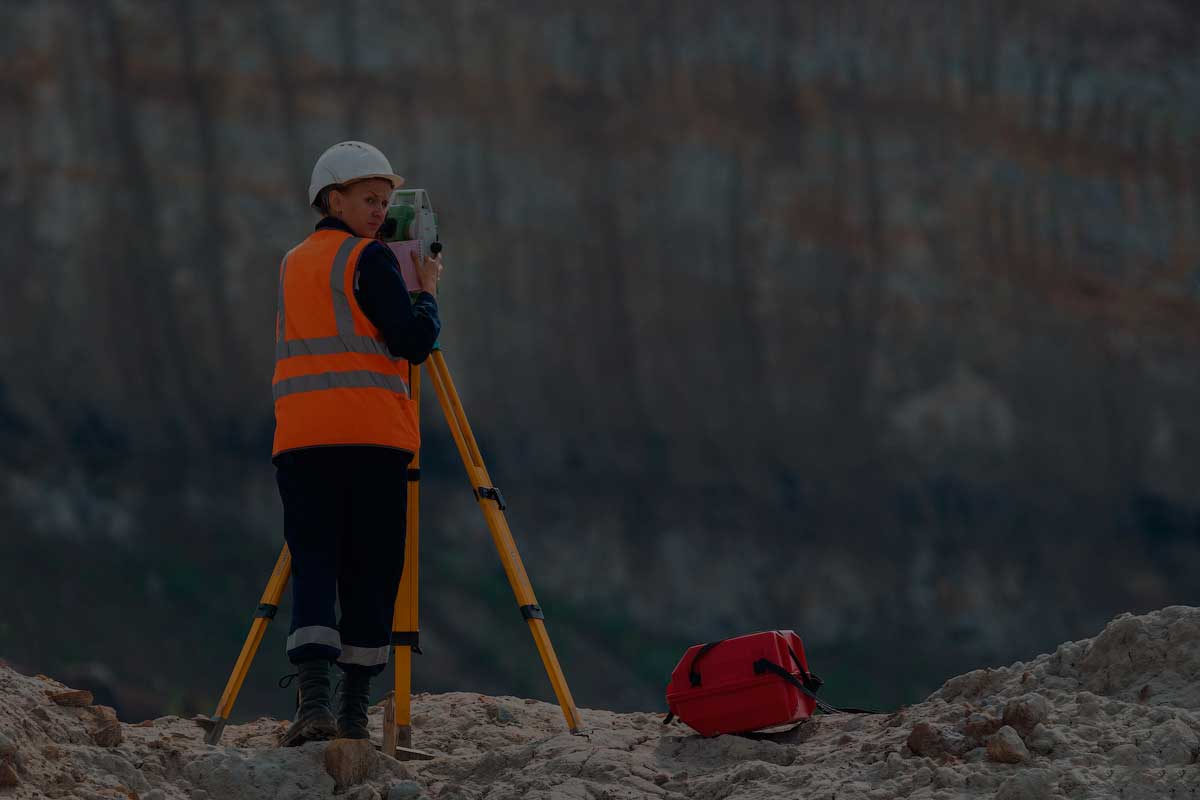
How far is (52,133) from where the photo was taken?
55.1ft

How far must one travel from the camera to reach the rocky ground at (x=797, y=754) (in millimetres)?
3279

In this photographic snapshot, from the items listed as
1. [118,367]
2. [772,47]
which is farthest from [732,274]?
[118,367]

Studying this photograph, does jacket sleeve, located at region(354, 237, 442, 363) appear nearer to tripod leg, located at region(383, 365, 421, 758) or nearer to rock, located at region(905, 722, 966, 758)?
tripod leg, located at region(383, 365, 421, 758)

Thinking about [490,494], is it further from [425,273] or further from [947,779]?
[947,779]

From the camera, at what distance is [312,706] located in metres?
3.70

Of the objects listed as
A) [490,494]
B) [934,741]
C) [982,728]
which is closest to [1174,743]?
[982,728]

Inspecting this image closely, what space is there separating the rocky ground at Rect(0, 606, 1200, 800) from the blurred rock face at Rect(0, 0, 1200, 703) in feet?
43.3

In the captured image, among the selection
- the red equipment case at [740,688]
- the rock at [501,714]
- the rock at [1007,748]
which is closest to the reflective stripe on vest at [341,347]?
the red equipment case at [740,688]

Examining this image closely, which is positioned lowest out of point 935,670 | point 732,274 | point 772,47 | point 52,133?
point 935,670

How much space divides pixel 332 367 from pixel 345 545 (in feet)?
1.53

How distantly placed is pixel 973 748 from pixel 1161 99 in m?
16.4

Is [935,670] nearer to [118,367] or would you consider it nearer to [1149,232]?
[1149,232]

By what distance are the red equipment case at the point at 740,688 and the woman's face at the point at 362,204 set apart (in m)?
1.41

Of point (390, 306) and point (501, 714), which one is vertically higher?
point (390, 306)
